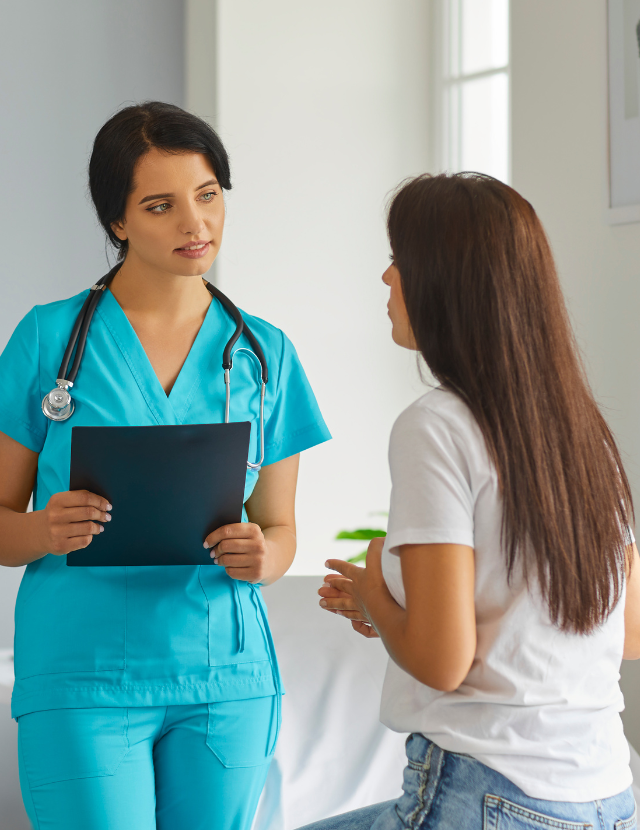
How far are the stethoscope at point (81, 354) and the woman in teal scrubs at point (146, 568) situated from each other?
15mm

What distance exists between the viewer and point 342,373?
328cm

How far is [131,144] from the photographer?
114 centimetres

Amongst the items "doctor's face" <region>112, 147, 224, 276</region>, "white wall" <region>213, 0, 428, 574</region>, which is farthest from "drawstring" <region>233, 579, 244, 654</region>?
"white wall" <region>213, 0, 428, 574</region>

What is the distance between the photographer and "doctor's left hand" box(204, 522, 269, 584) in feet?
3.47

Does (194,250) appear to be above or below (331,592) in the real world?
above

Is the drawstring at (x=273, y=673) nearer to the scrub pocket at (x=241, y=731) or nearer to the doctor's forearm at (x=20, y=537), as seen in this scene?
the scrub pocket at (x=241, y=731)

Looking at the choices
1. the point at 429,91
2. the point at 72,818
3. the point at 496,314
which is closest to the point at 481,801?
the point at 496,314

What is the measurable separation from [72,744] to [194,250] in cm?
65

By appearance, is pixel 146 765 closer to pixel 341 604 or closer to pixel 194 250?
pixel 341 604

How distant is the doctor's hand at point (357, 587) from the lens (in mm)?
782

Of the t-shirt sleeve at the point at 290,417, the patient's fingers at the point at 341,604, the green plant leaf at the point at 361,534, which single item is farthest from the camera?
the green plant leaf at the point at 361,534

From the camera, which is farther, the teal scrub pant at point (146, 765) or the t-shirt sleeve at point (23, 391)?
the t-shirt sleeve at point (23, 391)

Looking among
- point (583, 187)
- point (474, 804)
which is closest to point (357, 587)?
point (474, 804)

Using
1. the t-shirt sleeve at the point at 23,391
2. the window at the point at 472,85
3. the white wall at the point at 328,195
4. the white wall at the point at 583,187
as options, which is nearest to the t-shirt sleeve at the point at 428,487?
the t-shirt sleeve at the point at 23,391
